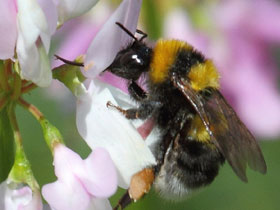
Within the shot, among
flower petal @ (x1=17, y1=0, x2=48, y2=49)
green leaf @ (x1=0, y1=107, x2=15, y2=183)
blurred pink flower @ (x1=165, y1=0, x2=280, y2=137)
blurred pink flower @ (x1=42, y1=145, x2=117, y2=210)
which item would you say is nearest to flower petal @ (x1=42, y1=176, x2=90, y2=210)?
Answer: blurred pink flower @ (x1=42, y1=145, x2=117, y2=210)

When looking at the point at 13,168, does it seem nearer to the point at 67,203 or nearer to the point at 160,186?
the point at 67,203

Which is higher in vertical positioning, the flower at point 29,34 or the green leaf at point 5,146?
the flower at point 29,34

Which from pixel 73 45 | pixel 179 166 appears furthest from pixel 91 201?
pixel 73 45

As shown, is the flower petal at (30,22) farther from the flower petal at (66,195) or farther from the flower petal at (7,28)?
the flower petal at (66,195)

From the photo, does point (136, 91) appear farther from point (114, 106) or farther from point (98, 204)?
point (98, 204)

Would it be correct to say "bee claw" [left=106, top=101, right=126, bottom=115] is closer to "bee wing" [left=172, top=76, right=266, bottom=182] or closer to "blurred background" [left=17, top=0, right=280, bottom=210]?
"bee wing" [left=172, top=76, right=266, bottom=182]

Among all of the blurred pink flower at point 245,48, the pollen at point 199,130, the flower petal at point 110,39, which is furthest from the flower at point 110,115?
the blurred pink flower at point 245,48

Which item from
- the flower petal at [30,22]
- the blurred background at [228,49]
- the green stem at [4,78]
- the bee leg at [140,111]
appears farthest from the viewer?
the blurred background at [228,49]
